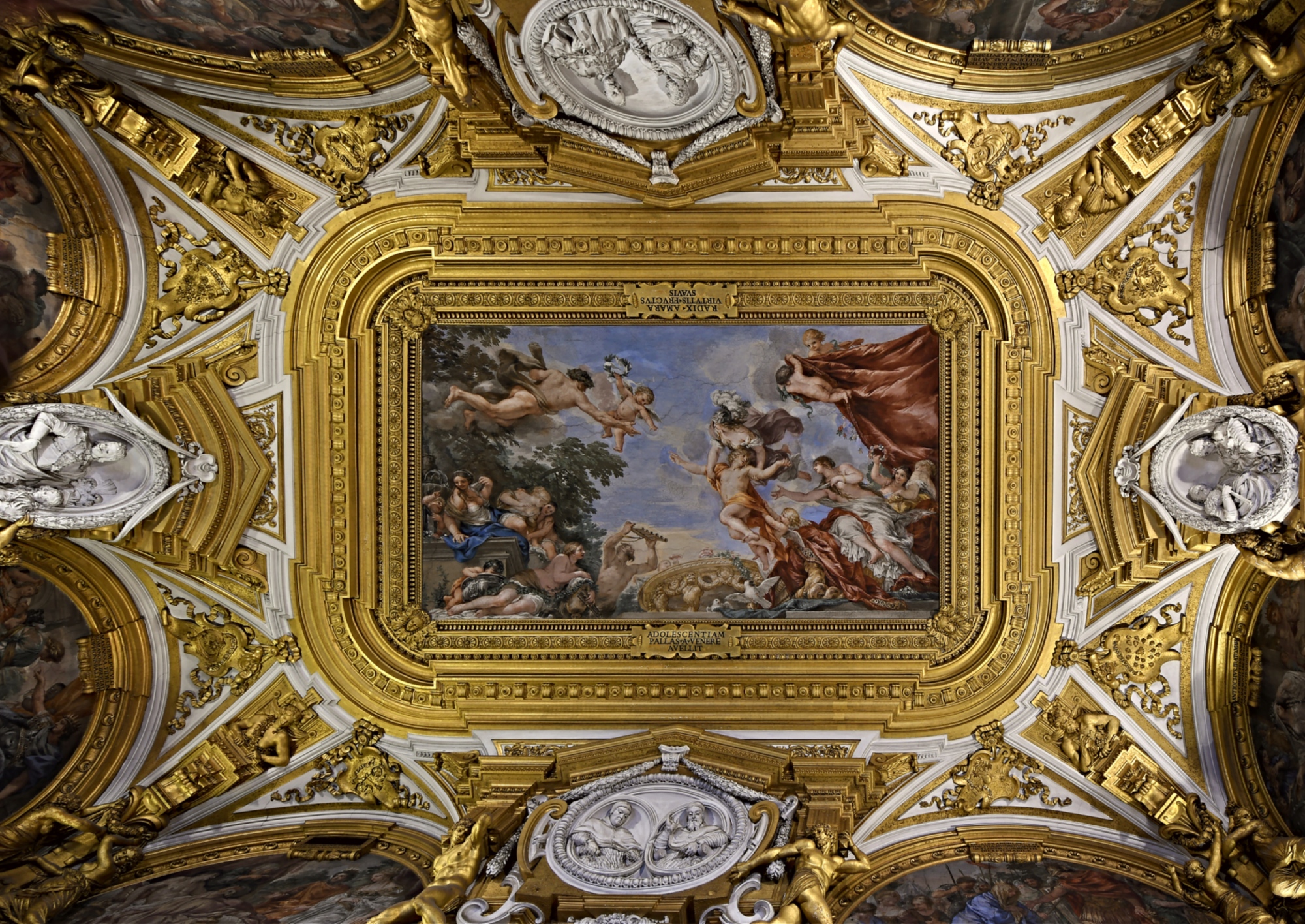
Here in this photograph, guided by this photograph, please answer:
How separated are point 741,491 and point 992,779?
4.45m

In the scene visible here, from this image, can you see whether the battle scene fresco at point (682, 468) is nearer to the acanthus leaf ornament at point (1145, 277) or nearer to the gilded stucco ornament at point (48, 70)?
the acanthus leaf ornament at point (1145, 277)

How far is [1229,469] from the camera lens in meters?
8.40

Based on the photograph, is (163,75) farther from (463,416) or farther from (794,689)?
(794,689)

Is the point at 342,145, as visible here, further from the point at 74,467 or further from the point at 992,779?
the point at 992,779

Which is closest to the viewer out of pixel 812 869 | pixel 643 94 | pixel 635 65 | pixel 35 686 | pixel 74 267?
pixel 812 869

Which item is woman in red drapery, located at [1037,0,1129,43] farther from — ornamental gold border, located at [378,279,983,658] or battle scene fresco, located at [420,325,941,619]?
battle scene fresco, located at [420,325,941,619]

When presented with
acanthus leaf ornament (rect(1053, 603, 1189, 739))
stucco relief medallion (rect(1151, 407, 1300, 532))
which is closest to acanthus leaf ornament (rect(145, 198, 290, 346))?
stucco relief medallion (rect(1151, 407, 1300, 532))

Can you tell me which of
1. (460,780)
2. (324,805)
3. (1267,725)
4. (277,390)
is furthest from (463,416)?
(1267,725)

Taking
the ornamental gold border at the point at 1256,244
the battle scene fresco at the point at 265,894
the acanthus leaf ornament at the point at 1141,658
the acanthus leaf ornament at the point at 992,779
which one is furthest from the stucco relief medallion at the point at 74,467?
the ornamental gold border at the point at 1256,244

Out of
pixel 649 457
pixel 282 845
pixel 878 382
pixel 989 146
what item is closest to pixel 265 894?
pixel 282 845

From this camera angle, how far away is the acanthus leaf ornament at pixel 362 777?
32.4 ft

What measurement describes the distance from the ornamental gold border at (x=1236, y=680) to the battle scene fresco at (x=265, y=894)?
9.02m

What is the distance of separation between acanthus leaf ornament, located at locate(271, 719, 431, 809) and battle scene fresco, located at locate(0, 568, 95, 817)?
2.37 m

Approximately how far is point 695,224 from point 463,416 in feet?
11.8
